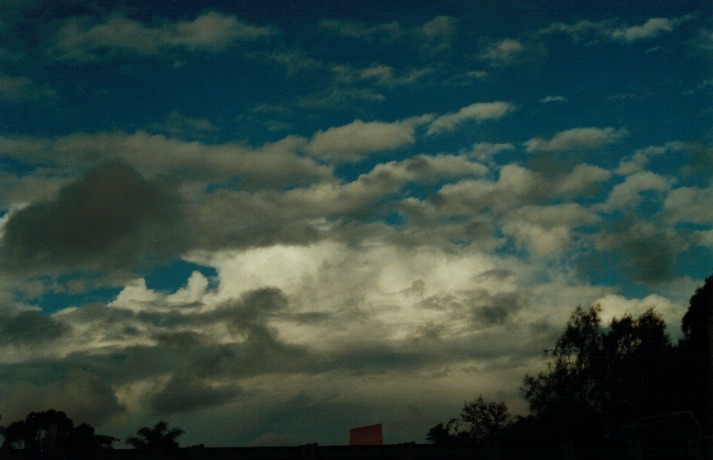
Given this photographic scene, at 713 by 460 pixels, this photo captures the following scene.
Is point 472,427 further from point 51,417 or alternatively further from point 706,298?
point 51,417

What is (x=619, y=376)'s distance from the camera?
245 ft

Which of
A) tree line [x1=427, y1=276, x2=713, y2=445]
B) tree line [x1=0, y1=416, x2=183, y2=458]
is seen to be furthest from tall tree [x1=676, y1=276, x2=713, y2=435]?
tree line [x1=0, y1=416, x2=183, y2=458]

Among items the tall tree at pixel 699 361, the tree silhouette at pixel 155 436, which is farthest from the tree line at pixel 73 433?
the tall tree at pixel 699 361

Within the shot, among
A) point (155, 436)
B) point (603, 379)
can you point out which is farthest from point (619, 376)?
point (155, 436)

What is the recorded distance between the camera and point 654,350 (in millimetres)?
74750

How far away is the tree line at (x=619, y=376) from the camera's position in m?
69.7

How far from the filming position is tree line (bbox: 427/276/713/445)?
229ft

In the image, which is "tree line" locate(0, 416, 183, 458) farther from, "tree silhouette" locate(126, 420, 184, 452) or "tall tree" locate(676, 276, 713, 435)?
"tall tree" locate(676, 276, 713, 435)

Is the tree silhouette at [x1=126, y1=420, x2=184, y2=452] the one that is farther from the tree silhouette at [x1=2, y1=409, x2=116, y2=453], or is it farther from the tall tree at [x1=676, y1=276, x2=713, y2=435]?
the tall tree at [x1=676, y1=276, x2=713, y2=435]

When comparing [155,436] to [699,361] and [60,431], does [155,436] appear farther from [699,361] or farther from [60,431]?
[699,361]

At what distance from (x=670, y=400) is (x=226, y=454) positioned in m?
53.0

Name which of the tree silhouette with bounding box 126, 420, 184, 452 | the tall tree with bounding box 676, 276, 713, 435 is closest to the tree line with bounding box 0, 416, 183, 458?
the tree silhouette with bounding box 126, 420, 184, 452

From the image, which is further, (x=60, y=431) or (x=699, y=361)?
(x=60, y=431)

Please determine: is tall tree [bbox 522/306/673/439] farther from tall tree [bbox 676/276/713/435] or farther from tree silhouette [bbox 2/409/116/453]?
tree silhouette [bbox 2/409/116/453]
